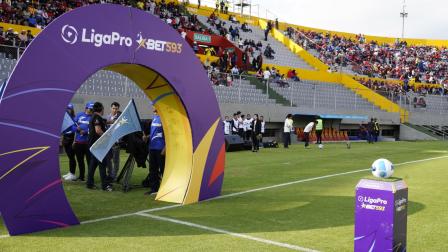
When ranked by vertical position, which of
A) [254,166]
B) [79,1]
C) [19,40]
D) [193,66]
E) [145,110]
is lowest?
[254,166]

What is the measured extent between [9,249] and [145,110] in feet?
50.4

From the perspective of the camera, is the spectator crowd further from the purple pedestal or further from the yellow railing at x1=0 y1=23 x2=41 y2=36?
the purple pedestal

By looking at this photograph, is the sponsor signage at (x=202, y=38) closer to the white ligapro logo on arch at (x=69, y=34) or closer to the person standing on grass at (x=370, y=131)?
the person standing on grass at (x=370, y=131)

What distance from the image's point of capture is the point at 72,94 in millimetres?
6809

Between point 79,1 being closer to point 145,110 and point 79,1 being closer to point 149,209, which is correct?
point 145,110

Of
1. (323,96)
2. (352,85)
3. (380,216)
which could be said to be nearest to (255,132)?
(323,96)

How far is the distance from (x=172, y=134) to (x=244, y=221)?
8.39 ft

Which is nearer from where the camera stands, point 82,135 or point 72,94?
point 72,94

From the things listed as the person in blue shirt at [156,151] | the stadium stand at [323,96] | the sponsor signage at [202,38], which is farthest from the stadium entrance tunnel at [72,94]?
the sponsor signage at [202,38]

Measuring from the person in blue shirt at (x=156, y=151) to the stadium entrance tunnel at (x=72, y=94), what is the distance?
11.5 inches

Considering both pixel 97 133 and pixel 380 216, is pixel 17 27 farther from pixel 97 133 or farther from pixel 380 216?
pixel 380 216

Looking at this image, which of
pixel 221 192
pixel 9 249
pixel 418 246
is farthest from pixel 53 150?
pixel 418 246

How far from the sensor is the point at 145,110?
2086cm

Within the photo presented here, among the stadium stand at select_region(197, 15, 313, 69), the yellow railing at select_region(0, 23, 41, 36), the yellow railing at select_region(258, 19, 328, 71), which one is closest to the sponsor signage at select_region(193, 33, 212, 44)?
the stadium stand at select_region(197, 15, 313, 69)
